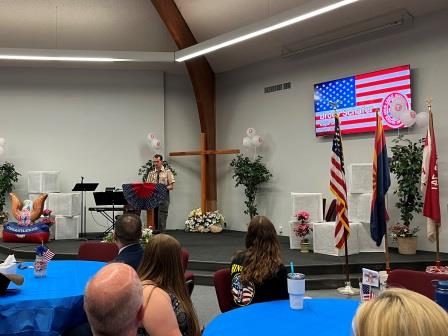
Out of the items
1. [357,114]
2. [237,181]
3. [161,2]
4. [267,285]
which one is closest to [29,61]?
[161,2]

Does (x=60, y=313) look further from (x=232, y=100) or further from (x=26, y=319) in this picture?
(x=232, y=100)

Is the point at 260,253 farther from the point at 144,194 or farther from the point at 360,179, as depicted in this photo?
the point at 360,179

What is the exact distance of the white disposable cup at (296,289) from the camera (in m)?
2.41

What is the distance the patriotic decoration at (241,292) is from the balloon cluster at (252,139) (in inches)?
279

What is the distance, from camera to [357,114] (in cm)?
823

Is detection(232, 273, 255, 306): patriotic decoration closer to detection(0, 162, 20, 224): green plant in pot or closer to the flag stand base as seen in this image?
the flag stand base

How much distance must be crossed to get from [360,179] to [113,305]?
658 centimetres

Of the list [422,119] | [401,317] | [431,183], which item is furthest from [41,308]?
[422,119]

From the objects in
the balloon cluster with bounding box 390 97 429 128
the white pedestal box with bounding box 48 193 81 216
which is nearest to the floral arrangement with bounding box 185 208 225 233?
the white pedestal box with bounding box 48 193 81 216

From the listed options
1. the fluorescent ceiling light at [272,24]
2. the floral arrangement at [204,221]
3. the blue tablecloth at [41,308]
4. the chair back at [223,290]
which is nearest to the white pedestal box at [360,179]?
the fluorescent ceiling light at [272,24]

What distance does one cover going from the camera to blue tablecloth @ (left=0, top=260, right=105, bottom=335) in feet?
8.14

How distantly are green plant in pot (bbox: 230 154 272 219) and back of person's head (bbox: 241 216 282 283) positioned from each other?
6.73 m

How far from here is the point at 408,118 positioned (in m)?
7.08

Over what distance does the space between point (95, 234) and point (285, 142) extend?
4.73 m
